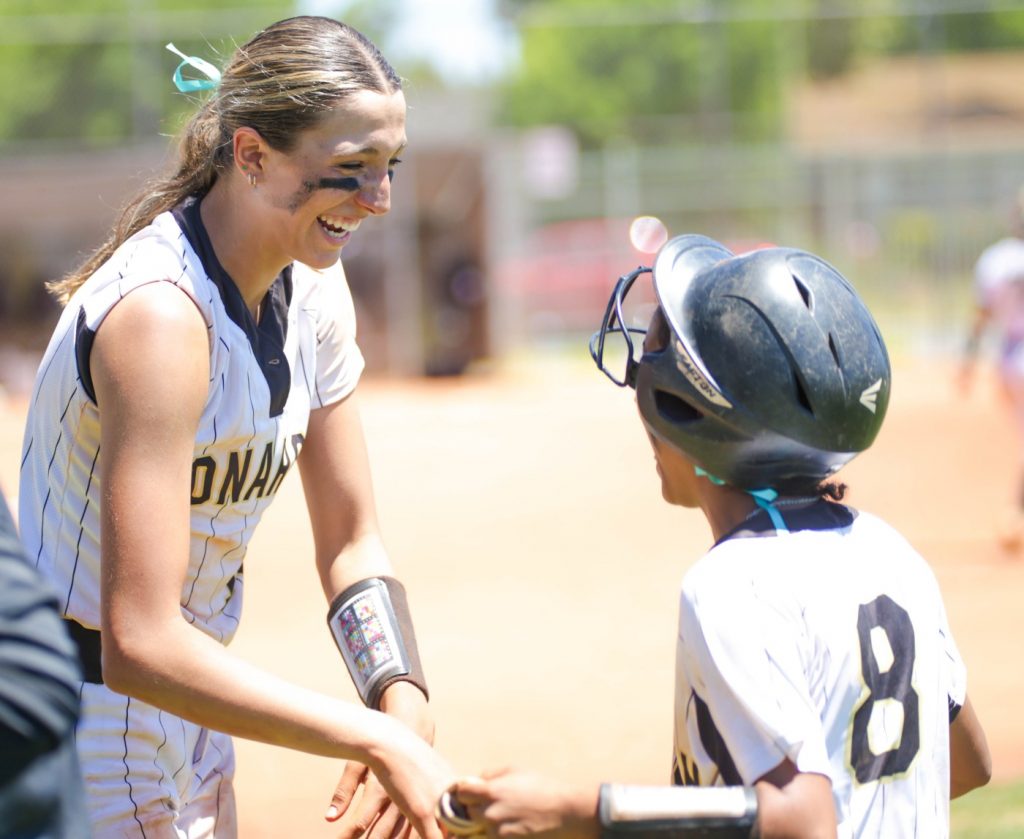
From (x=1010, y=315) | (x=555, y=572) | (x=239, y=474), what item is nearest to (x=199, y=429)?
(x=239, y=474)

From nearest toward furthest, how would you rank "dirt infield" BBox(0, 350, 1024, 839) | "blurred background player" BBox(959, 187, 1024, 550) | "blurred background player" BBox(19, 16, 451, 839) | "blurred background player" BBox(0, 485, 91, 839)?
"blurred background player" BBox(0, 485, 91, 839) < "blurred background player" BBox(19, 16, 451, 839) < "dirt infield" BBox(0, 350, 1024, 839) < "blurred background player" BBox(959, 187, 1024, 550)

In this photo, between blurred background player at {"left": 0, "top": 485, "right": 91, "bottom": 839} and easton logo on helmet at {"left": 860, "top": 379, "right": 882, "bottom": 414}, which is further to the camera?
easton logo on helmet at {"left": 860, "top": 379, "right": 882, "bottom": 414}

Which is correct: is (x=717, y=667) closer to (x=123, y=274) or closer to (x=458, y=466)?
(x=123, y=274)

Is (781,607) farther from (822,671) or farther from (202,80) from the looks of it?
(202,80)

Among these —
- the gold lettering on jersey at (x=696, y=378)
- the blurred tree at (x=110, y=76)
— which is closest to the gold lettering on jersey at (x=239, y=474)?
the gold lettering on jersey at (x=696, y=378)

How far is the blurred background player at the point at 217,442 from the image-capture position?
2.43 metres

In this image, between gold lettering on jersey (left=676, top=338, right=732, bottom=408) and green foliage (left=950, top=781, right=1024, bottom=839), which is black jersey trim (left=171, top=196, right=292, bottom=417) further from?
green foliage (left=950, top=781, right=1024, bottom=839)

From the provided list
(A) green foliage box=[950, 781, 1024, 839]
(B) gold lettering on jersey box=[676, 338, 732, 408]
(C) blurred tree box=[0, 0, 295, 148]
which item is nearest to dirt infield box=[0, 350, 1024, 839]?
(A) green foliage box=[950, 781, 1024, 839]

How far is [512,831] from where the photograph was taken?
208cm

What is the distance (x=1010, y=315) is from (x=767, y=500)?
7925mm

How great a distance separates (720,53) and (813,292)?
29.5m

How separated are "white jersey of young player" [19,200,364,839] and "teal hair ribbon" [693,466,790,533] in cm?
90

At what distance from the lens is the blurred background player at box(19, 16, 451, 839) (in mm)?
2432

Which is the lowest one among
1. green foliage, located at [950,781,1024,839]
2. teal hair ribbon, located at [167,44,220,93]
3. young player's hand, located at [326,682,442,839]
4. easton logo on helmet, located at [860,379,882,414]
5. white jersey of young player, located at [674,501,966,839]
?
green foliage, located at [950,781,1024,839]
